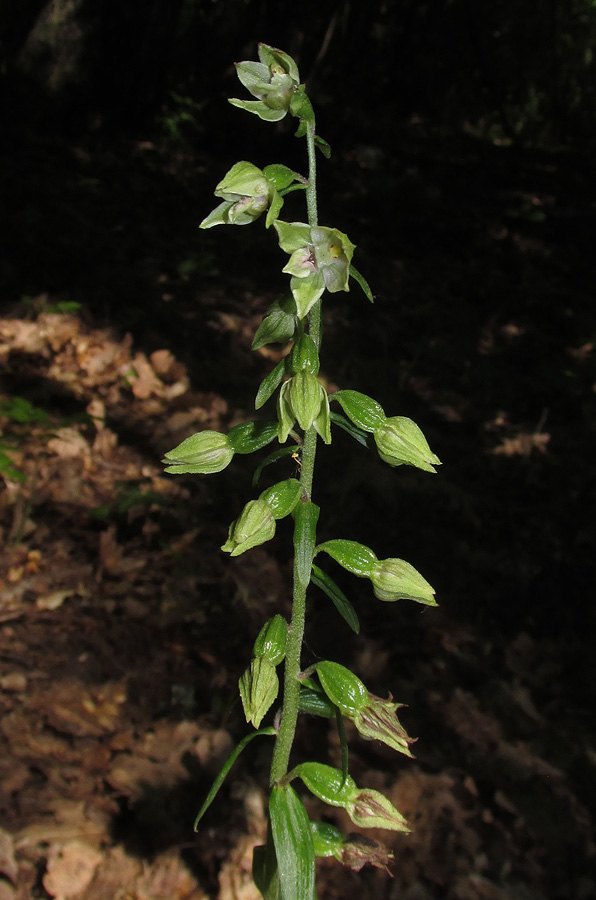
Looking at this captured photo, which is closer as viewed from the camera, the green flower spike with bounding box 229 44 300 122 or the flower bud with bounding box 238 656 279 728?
the green flower spike with bounding box 229 44 300 122

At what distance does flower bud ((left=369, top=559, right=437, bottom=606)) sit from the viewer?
1.85 meters

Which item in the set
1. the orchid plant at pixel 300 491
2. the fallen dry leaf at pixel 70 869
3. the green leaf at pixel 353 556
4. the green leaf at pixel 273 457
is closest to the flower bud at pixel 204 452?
the orchid plant at pixel 300 491

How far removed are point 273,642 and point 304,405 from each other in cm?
58

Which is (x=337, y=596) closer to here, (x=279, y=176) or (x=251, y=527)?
(x=251, y=527)

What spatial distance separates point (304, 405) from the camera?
5.47 ft

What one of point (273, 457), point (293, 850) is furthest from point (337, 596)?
point (293, 850)

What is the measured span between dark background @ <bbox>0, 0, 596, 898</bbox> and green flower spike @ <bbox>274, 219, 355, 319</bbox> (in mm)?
2381

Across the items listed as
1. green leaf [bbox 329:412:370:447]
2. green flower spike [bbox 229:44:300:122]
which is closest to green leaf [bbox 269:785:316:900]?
green leaf [bbox 329:412:370:447]

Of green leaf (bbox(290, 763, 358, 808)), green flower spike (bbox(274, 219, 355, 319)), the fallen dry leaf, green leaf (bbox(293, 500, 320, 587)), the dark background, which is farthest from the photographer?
the dark background

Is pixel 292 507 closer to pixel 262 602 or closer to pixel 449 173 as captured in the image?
pixel 262 602

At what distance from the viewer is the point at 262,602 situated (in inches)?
152

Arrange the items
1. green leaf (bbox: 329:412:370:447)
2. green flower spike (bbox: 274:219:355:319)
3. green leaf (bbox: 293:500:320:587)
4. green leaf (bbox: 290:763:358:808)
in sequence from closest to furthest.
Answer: green flower spike (bbox: 274:219:355:319) → green leaf (bbox: 293:500:320:587) → green leaf (bbox: 329:412:370:447) → green leaf (bbox: 290:763:358:808)

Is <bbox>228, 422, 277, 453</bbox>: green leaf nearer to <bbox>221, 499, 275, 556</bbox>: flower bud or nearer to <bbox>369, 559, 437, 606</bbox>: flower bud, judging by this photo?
<bbox>221, 499, 275, 556</bbox>: flower bud

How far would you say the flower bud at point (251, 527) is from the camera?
5.74 ft
